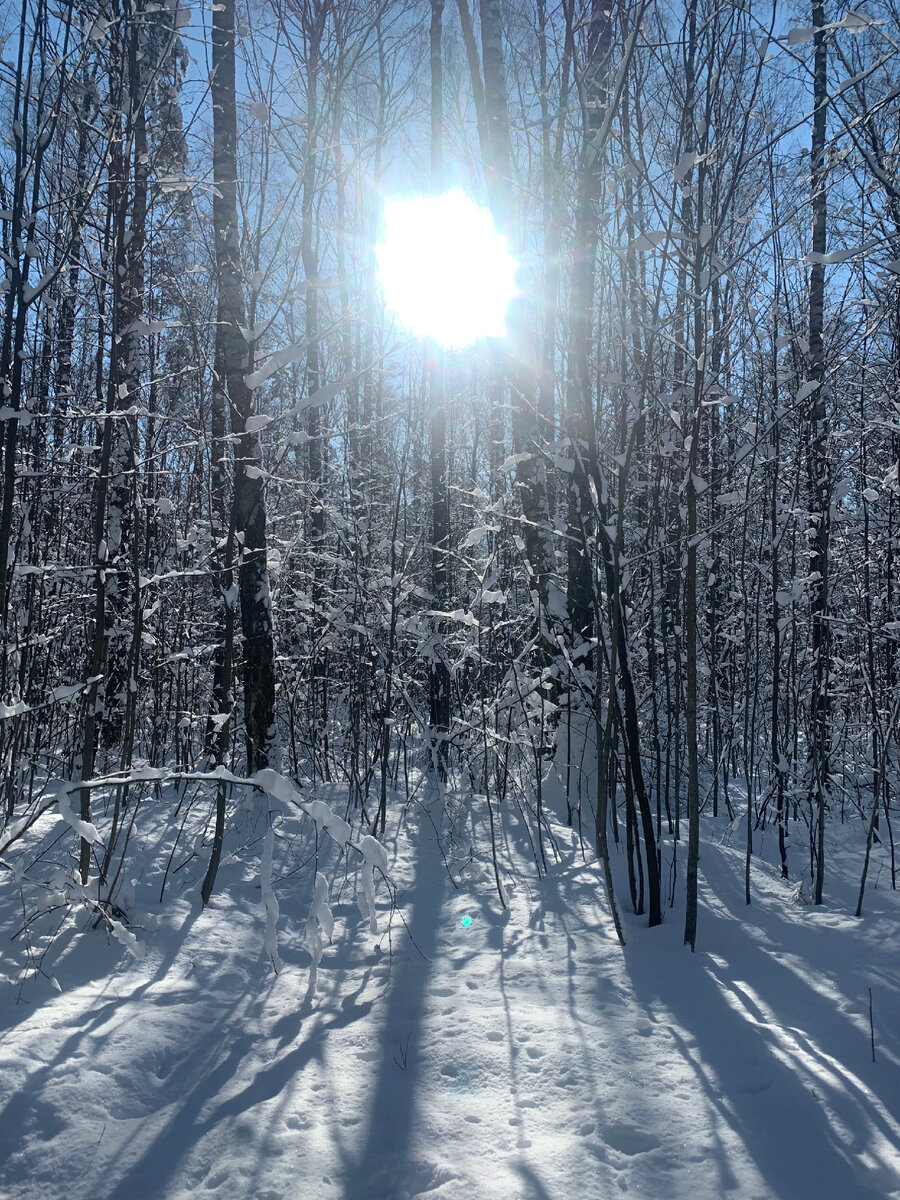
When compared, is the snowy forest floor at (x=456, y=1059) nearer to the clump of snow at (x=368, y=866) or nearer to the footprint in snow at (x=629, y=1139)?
the footprint in snow at (x=629, y=1139)

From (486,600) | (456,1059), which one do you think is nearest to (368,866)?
(456,1059)

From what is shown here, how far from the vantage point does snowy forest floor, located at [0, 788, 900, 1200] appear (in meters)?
1.88

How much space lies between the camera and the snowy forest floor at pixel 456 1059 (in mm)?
1877

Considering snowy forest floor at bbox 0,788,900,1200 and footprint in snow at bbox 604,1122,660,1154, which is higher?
snowy forest floor at bbox 0,788,900,1200

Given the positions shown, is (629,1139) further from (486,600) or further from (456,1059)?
(486,600)

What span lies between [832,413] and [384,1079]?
5747 millimetres

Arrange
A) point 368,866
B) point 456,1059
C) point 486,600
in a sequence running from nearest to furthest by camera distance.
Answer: point 368,866
point 456,1059
point 486,600

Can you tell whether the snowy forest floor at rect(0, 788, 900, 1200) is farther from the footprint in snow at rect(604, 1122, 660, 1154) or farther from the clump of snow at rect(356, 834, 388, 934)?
the clump of snow at rect(356, 834, 388, 934)

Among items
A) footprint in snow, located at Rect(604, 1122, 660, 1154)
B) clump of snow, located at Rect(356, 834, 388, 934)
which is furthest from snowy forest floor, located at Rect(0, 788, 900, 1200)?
clump of snow, located at Rect(356, 834, 388, 934)

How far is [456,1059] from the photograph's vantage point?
94.5 inches

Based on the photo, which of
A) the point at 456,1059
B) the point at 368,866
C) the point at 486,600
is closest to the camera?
the point at 368,866

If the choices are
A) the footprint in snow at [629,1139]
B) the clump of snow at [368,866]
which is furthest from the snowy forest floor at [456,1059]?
the clump of snow at [368,866]

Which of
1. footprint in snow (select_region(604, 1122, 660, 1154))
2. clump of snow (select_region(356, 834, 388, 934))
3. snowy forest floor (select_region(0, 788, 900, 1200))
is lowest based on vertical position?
footprint in snow (select_region(604, 1122, 660, 1154))

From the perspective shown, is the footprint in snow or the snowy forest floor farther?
the footprint in snow
